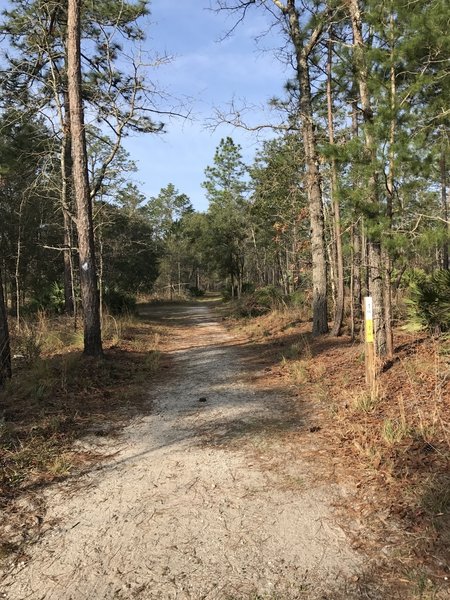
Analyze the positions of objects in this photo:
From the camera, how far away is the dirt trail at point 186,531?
2.59 m

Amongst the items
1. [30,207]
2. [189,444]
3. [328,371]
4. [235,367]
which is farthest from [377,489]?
[30,207]

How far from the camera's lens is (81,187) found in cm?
889

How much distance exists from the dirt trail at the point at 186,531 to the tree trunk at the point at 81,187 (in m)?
4.23

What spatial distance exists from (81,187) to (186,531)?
24.1ft

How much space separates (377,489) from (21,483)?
9.54 ft

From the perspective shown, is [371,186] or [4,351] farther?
[4,351]

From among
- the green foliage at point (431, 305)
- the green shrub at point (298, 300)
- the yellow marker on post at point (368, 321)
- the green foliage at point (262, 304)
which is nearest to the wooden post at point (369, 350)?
the yellow marker on post at point (368, 321)

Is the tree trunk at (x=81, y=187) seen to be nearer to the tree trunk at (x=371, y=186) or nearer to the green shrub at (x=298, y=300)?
the tree trunk at (x=371, y=186)

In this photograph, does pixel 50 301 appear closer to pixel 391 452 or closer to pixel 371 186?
pixel 371 186

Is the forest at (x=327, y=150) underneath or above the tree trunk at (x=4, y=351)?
above

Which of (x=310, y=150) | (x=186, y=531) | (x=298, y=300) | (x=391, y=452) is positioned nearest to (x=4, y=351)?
(x=186, y=531)

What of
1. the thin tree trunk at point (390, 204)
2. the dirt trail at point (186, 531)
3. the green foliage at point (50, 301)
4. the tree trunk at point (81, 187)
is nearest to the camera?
the dirt trail at point (186, 531)

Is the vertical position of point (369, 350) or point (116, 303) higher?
point (116, 303)

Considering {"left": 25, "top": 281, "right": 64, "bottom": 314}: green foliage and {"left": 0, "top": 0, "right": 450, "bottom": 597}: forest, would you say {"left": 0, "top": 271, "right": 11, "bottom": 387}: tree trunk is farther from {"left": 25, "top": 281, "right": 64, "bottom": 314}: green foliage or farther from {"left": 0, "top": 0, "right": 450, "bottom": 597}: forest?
{"left": 25, "top": 281, "right": 64, "bottom": 314}: green foliage
